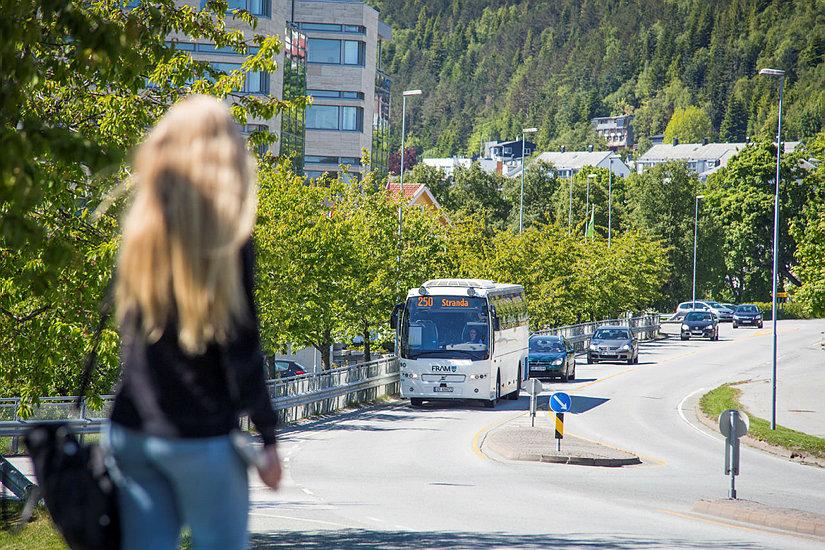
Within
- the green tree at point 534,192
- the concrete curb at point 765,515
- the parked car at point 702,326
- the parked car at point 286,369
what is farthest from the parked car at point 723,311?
the concrete curb at point 765,515

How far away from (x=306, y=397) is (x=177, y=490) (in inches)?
1162

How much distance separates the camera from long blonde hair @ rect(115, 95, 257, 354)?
3281mm

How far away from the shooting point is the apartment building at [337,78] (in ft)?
273

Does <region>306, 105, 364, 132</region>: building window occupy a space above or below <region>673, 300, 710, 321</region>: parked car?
above

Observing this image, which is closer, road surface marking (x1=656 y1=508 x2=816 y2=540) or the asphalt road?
the asphalt road

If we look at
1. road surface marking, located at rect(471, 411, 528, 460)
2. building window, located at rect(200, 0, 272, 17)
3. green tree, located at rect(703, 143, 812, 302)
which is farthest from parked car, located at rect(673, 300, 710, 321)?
road surface marking, located at rect(471, 411, 528, 460)

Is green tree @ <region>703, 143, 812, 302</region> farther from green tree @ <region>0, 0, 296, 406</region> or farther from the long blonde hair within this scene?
the long blonde hair

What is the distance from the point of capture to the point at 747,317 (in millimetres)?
90438

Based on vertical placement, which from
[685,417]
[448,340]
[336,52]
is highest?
[336,52]

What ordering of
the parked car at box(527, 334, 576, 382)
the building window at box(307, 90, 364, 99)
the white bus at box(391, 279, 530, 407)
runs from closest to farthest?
the white bus at box(391, 279, 530, 407)
the parked car at box(527, 334, 576, 382)
the building window at box(307, 90, 364, 99)

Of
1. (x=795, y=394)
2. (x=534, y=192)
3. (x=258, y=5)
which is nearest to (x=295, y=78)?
(x=258, y=5)

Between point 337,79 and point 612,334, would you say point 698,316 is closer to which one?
point 612,334

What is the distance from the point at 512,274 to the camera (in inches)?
2345

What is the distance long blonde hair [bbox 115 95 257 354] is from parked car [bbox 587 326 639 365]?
181 ft
